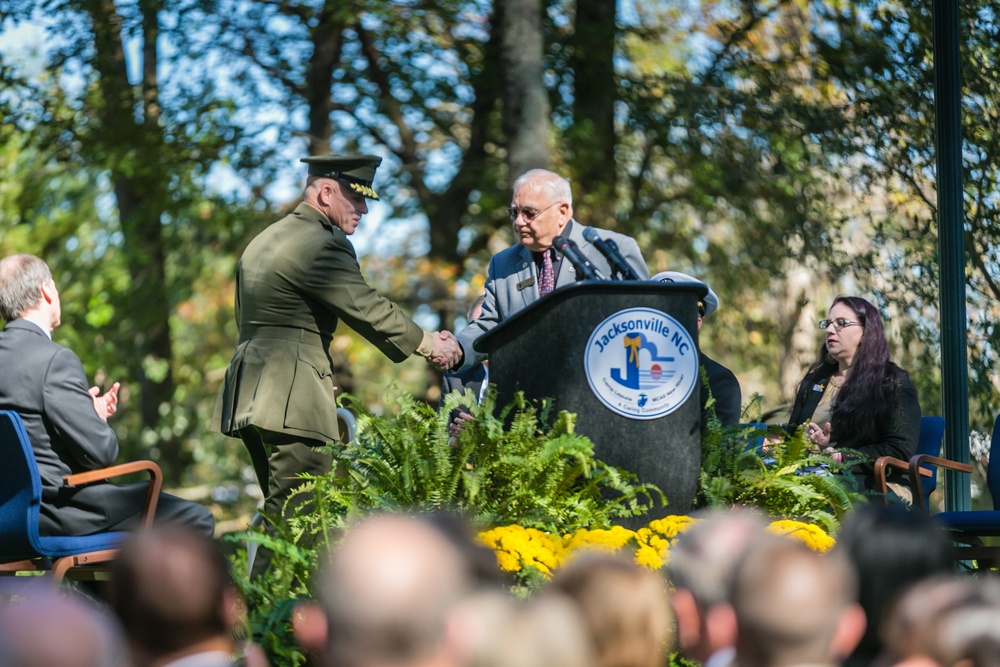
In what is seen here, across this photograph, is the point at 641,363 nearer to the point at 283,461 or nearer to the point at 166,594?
the point at 283,461

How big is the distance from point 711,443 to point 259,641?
1.74m

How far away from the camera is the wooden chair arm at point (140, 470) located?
476 cm

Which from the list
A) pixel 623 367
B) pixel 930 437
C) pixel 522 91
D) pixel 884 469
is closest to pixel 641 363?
pixel 623 367

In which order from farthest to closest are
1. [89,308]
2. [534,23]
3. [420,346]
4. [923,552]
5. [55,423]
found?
[89,308] < [534,23] < [420,346] < [55,423] < [923,552]

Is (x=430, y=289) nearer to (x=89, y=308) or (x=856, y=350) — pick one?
(x=89, y=308)

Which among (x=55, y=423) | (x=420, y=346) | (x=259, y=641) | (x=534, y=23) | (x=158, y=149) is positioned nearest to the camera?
(x=259, y=641)

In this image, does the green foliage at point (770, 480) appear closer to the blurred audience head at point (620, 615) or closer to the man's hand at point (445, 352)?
the man's hand at point (445, 352)

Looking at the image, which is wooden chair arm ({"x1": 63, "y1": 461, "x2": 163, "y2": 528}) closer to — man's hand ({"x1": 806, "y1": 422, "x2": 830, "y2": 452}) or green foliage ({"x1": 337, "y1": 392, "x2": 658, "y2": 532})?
green foliage ({"x1": 337, "y1": 392, "x2": 658, "y2": 532})

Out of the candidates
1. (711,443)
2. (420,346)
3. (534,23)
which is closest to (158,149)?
(534,23)

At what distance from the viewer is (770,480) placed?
4.54 m

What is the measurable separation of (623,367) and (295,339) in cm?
188

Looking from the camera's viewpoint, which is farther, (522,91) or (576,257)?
(522,91)

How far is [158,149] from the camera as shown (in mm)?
12930

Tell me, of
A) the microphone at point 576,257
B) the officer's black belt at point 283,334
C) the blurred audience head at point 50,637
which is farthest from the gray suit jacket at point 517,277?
the blurred audience head at point 50,637
